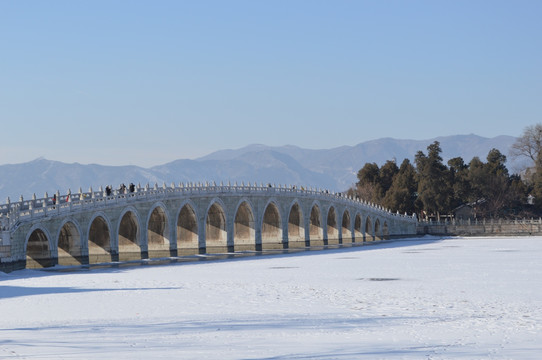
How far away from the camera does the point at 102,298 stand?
1176 inches

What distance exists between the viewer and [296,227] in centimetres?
9612

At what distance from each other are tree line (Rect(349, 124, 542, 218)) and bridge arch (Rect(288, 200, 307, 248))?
27826 millimetres

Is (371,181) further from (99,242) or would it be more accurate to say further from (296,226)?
(99,242)

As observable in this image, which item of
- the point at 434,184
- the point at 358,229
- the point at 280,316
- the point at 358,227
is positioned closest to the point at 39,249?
the point at 280,316

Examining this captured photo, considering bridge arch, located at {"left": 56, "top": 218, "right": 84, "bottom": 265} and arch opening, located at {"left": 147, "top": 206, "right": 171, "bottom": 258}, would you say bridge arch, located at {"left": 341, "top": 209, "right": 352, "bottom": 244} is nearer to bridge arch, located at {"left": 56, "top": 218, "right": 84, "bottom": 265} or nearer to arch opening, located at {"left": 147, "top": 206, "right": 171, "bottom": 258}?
arch opening, located at {"left": 147, "top": 206, "right": 171, "bottom": 258}

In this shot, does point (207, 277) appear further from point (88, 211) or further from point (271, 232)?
point (271, 232)

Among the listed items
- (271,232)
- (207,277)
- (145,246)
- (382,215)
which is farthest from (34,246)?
(382,215)

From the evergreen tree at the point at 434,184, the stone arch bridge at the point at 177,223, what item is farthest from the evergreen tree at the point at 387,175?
the stone arch bridge at the point at 177,223

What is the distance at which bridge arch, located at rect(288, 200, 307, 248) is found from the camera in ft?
311

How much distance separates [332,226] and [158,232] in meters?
37.2

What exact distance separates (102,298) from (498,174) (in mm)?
102071

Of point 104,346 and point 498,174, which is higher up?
point 498,174

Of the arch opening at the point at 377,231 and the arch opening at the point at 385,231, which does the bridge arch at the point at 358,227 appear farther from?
the arch opening at the point at 385,231

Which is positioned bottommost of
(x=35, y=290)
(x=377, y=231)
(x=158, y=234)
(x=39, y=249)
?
(x=35, y=290)
